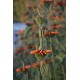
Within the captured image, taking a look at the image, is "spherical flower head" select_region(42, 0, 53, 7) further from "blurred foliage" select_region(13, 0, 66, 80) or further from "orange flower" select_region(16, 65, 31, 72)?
"orange flower" select_region(16, 65, 31, 72)

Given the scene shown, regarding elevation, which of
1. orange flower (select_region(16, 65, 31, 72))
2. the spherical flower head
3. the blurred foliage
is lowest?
orange flower (select_region(16, 65, 31, 72))

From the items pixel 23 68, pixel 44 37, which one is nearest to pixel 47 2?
pixel 44 37

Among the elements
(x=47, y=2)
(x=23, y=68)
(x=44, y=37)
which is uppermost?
(x=47, y=2)

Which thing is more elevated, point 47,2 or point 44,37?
point 47,2

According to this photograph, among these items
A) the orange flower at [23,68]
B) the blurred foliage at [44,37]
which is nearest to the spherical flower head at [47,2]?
the blurred foliage at [44,37]

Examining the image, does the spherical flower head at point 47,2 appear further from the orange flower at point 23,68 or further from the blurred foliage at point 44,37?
the orange flower at point 23,68

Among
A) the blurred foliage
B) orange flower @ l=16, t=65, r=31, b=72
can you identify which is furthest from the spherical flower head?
orange flower @ l=16, t=65, r=31, b=72

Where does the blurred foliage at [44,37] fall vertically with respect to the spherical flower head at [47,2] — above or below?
below

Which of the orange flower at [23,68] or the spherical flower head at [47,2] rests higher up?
the spherical flower head at [47,2]

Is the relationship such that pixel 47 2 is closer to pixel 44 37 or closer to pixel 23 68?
pixel 44 37

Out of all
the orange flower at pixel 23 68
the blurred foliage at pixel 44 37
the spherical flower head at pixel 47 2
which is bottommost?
the orange flower at pixel 23 68
